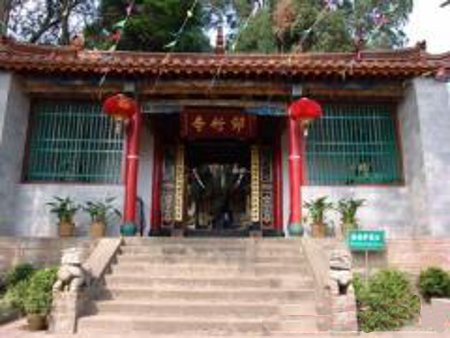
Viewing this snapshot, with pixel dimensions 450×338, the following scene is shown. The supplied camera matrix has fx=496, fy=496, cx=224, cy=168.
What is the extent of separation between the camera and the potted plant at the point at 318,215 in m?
9.35

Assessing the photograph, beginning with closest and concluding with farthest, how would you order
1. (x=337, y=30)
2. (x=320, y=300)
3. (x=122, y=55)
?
(x=320, y=300)
(x=122, y=55)
(x=337, y=30)

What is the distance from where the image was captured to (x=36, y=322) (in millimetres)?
6176

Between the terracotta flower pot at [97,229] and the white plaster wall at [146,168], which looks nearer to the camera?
the terracotta flower pot at [97,229]

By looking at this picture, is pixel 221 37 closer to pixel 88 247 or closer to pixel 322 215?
pixel 322 215

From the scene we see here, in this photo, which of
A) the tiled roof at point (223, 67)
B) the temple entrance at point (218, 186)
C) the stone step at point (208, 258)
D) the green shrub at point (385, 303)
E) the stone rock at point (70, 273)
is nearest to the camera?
the stone rock at point (70, 273)

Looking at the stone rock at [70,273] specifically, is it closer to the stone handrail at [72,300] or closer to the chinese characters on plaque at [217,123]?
the stone handrail at [72,300]

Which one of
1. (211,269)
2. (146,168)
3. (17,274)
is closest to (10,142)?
(146,168)

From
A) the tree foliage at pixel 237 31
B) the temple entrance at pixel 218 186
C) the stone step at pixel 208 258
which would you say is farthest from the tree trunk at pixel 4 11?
the stone step at pixel 208 258

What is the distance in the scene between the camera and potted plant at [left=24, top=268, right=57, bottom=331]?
6203 mm

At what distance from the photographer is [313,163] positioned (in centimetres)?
1038

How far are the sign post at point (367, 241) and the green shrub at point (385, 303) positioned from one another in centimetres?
89

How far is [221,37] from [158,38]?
7.67 meters

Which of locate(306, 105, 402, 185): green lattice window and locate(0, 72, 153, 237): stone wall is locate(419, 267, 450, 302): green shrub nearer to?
locate(306, 105, 402, 185): green lattice window

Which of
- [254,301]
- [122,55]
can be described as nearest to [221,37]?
[122,55]
